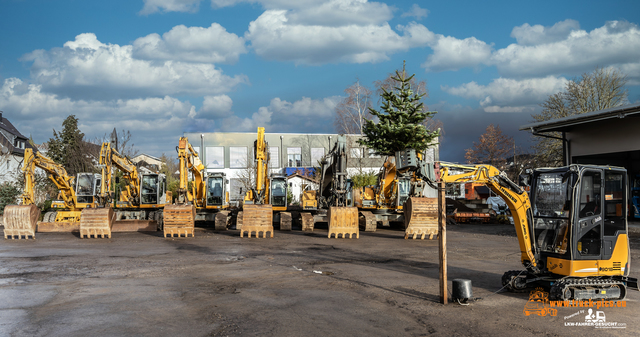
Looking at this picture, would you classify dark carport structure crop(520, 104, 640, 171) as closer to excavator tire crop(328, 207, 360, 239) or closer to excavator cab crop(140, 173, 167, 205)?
excavator tire crop(328, 207, 360, 239)

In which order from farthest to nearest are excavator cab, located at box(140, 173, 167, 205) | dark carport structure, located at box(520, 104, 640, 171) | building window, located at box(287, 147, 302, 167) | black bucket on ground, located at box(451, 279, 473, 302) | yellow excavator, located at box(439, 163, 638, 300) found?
building window, located at box(287, 147, 302, 167), excavator cab, located at box(140, 173, 167, 205), dark carport structure, located at box(520, 104, 640, 171), yellow excavator, located at box(439, 163, 638, 300), black bucket on ground, located at box(451, 279, 473, 302)

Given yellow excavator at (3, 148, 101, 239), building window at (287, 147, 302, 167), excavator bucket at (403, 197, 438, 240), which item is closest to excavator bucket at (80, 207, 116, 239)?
yellow excavator at (3, 148, 101, 239)

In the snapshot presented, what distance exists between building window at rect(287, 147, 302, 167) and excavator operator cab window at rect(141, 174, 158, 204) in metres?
29.7

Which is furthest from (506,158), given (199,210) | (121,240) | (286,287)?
(286,287)

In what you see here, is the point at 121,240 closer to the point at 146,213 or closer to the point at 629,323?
the point at 146,213

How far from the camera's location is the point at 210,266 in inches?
487

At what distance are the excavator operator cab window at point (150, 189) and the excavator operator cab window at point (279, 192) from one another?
6.56 m

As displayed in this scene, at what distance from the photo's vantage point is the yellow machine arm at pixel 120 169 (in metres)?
21.7

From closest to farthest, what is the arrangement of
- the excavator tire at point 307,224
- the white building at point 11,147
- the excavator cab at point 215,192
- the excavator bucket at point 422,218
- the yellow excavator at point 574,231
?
the yellow excavator at point 574,231
the excavator bucket at point 422,218
the excavator tire at point 307,224
the excavator cab at point 215,192
the white building at point 11,147

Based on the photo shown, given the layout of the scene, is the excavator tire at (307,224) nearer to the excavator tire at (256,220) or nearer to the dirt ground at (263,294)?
the excavator tire at (256,220)

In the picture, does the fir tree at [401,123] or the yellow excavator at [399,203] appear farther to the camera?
the fir tree at [401,123]

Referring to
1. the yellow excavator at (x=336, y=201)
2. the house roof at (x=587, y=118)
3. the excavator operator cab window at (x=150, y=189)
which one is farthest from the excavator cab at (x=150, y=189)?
the house roof at (x=587, y=118)

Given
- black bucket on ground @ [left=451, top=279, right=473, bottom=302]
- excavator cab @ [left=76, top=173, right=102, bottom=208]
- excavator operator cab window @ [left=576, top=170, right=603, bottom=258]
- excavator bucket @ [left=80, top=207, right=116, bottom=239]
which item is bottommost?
black bucket on ground @ [left=451, top=279, right=473, bottom=302]

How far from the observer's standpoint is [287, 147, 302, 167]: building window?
55.8 meters
